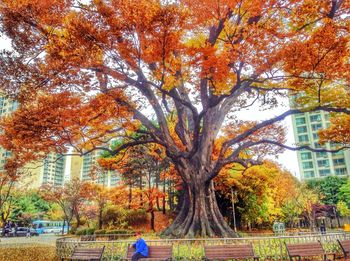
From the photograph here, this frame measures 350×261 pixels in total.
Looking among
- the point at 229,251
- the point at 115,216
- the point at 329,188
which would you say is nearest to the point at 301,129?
the point at 329,188

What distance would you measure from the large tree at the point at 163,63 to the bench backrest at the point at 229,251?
4197mm

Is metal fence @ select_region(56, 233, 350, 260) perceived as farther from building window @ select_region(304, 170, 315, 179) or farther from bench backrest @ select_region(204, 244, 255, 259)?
building window @ select_region(304, 170, 315, 179)

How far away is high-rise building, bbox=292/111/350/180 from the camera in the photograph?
61.9 metres

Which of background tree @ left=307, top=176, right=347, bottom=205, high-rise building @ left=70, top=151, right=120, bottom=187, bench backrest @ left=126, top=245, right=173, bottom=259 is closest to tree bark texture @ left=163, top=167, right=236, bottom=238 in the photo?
bench backrest @ left=126, top=245, right=173, bottom=259

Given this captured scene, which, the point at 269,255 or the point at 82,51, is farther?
the point at 82,51

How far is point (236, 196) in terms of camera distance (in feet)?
83.1

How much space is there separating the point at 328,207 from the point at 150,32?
39.5m

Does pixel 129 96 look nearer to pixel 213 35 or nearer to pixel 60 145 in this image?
pixel 60 145

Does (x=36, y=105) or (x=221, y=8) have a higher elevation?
(x=221, y=8)

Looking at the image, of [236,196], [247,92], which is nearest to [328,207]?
[236,196]

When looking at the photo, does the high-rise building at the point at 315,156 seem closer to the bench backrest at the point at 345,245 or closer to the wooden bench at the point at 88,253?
the bench backrest at the point at 345,245

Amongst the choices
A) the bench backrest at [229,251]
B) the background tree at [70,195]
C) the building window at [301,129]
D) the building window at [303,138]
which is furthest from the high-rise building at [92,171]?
the building window at [301,129]

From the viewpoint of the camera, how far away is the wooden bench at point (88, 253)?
26.7 feet

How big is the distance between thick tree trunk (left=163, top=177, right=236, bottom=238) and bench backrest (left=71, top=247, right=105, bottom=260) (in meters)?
4.70
